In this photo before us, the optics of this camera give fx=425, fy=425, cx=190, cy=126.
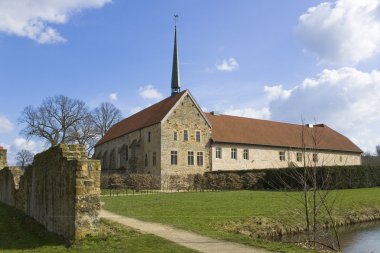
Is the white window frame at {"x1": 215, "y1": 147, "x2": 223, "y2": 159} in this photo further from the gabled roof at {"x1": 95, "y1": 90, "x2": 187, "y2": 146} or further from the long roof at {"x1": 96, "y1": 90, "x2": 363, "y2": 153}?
the gabled roof at {"x1": 95, "y1": 90, "x2": 187, "y2": 146}

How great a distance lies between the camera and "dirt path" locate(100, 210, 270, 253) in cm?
980

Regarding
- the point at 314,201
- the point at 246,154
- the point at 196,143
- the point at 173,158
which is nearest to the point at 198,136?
the point at 196,143

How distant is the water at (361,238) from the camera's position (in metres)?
13.5

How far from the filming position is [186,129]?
44.7 meters

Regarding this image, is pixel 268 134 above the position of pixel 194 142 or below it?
above

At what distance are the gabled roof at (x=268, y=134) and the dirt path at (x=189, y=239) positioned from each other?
3276 centimetres

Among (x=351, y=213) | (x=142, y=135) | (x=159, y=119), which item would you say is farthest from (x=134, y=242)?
(x=142, y=135)

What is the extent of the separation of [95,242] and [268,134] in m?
43.5

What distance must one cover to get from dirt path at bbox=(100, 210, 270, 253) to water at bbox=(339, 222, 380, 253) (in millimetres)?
4861

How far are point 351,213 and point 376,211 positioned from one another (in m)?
2.25

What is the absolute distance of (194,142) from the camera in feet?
148

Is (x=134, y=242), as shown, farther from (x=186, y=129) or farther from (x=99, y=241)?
(x=186, y=129)

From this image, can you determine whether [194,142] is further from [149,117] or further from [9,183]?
[9,183]

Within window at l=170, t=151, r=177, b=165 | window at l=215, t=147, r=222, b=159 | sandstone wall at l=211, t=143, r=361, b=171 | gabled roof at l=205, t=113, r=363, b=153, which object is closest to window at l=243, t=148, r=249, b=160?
sandstone wall at l=211, t=143, r=361, b=171
